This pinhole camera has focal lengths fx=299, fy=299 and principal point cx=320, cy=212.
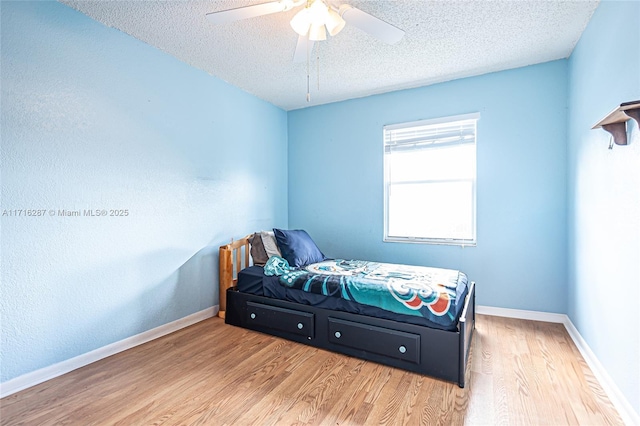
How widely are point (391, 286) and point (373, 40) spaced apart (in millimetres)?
2070

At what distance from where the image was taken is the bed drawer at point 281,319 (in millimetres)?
2584

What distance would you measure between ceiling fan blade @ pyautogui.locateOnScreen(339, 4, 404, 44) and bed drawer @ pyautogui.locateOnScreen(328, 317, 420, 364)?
6.53ft

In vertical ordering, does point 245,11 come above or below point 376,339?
above

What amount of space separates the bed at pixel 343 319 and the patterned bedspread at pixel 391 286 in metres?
0.01

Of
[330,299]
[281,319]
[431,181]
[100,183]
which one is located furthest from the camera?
[431,181]

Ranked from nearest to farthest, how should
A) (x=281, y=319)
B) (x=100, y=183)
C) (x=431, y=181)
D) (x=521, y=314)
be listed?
(x=100, y=183)
(x=281, y=319)
(x=521, y=314)
(x=431, y=181)

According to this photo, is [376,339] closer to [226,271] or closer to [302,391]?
[302,391]

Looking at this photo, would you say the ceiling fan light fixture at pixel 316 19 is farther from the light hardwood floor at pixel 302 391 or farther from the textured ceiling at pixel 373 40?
the light hardwood floor at pixel 302 391

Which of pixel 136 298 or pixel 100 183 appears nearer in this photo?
pixel 100 183

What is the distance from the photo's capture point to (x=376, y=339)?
2256 mm

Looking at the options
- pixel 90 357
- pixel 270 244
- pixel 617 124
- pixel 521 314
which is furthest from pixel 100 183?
pixel 521 314

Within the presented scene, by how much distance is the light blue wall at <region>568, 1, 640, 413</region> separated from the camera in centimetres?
164

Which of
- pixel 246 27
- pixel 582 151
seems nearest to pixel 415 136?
pixel 582 151

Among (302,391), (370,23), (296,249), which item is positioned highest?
(370,23)
